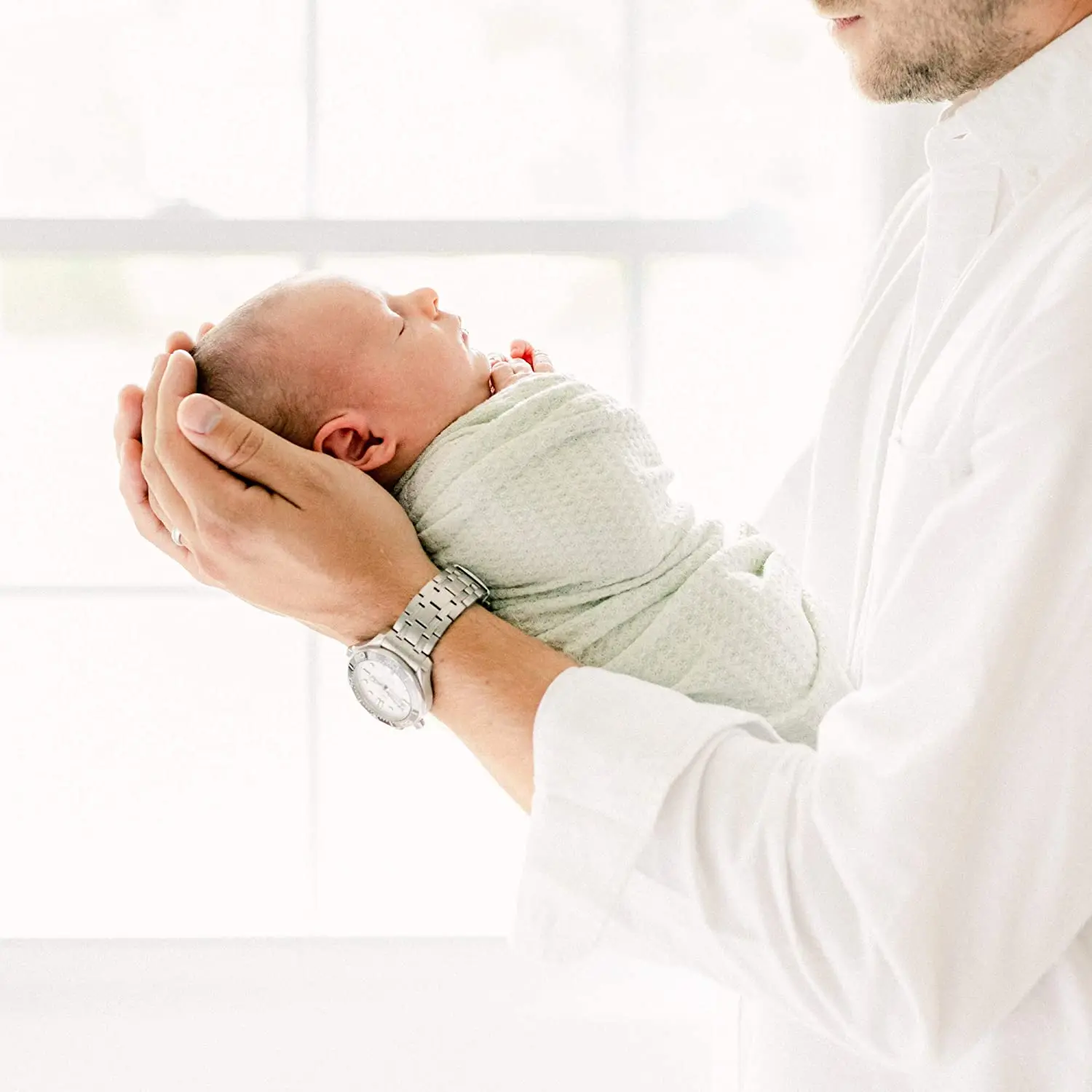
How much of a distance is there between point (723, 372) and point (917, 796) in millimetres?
1410

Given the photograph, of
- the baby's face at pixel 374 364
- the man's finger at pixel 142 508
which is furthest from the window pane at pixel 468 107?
the man's finger at pixel 142 508

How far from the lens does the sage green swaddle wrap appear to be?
997 millimetres

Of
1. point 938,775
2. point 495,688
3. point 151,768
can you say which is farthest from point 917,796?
point 151,768

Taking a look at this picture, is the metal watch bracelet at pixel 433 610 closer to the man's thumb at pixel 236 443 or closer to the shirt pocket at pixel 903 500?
the man's thumb at pixel 236 443

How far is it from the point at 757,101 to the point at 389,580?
1.42 metres

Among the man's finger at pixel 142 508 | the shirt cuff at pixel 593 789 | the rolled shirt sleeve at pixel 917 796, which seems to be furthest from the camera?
the man's finger at pixel 142 508

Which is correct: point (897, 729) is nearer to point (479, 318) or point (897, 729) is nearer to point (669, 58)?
point (479, 318)

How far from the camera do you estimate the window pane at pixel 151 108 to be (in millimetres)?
1913

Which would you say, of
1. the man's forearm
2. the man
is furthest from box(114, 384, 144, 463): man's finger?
the man's forearm

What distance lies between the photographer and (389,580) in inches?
37.3

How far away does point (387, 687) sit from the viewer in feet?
3.14

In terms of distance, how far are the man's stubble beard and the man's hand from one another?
640 mm

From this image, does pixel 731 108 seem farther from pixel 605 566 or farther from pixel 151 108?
pixel 605 566

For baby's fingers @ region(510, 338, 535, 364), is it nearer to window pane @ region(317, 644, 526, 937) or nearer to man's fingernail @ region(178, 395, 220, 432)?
man's fingernail @ region(178, 395, 220, 432)
